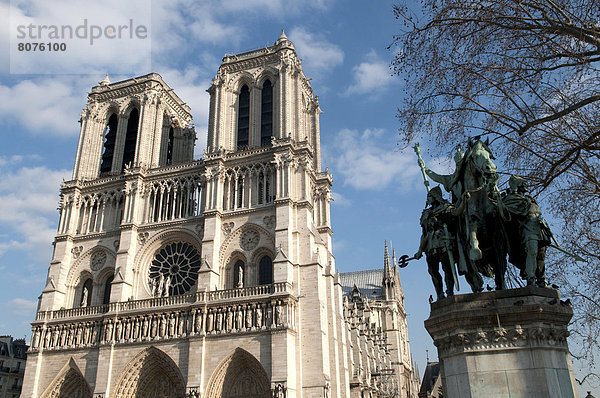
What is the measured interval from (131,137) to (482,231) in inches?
1341

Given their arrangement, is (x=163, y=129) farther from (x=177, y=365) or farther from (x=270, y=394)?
(x=270, y=394)

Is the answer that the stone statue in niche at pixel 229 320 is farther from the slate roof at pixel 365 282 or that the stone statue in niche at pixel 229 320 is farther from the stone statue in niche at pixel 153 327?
the slate roof at pixel 365 282

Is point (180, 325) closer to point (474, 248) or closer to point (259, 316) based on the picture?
point (259, 316)

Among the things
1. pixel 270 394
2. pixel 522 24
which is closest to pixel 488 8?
pixel 522 24

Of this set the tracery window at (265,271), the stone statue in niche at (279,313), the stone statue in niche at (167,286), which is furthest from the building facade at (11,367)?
the stone statue in niche at (279,313)

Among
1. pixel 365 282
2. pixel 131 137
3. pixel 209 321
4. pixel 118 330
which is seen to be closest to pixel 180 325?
pixel 209 321

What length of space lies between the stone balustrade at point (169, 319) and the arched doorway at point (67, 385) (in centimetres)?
123

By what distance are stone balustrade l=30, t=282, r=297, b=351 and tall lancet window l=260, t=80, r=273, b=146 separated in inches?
402

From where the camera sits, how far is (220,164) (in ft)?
106

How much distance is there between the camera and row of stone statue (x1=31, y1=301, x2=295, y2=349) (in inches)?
1078

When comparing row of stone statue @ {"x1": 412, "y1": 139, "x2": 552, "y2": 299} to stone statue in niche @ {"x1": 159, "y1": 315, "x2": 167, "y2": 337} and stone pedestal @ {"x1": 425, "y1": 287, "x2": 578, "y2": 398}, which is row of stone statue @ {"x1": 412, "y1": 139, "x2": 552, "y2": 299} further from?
stone statue in niche @ {"x1": 159, "y1": 315, "x2": 167, "y2": 337}

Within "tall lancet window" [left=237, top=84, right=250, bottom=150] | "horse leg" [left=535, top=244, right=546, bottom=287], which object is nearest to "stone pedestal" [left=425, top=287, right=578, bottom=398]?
"horse leg" [left=535, top=244, right=546, bottom=287]

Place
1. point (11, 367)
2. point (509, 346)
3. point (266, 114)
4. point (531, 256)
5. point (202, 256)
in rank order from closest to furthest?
1. point (509, 346)
2. point (531, 256)
3. point (202, 256)
4. point (266, 114)
5. point (11, 367)

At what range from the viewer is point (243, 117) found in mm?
35125
